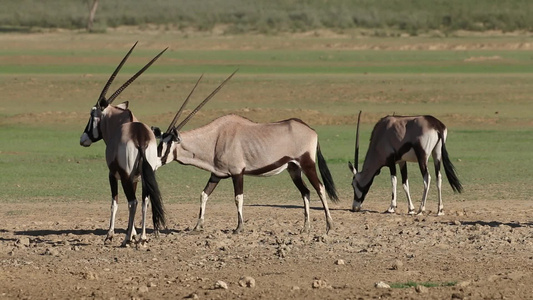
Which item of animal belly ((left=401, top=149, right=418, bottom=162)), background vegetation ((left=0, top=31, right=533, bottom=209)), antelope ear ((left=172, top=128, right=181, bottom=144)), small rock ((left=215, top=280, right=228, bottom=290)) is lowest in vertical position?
background vegetation ((left=0, top=31, right=533, bottom=209))

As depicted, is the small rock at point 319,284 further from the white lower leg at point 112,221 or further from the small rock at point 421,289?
the white lower leg at point 112,221

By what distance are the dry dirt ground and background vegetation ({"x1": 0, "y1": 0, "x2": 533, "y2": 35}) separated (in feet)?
182

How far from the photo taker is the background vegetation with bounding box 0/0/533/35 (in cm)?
7500

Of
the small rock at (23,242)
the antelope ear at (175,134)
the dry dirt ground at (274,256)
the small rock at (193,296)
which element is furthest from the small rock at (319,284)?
the small rock at (23,242)

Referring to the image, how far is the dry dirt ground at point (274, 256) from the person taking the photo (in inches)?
405

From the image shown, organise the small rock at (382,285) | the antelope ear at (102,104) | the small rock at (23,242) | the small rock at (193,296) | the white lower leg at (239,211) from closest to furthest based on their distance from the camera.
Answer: the small rock at (193,296) < the small rock at (382,285) < the small rock at (23,242) < the white lower leg at (239,211) < the antelope ear at (102,104)

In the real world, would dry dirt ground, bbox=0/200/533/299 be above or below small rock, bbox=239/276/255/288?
below

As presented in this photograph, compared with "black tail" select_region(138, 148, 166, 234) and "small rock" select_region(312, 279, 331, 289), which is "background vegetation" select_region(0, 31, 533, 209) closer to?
"black tail" select_region(138, 148, 166, 234)

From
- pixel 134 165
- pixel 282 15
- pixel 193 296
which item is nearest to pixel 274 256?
pixel 134 165

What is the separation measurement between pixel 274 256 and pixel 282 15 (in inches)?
2761

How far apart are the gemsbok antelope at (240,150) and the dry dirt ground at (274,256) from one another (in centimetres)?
61

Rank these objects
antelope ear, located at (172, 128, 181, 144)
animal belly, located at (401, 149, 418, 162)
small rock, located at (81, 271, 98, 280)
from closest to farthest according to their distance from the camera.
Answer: small rock, located at (81, 271, 98, 280), antelope ear, located at (172, 128, 181, 144), animal belly, located at (401, 149, 418, 162)

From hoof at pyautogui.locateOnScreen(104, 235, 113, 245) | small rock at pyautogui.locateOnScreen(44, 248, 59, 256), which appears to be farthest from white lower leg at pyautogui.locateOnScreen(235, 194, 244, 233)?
small rock at pyautogui.locateOnScreen(44, 248, 59, 256)

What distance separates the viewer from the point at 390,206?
610 inches
